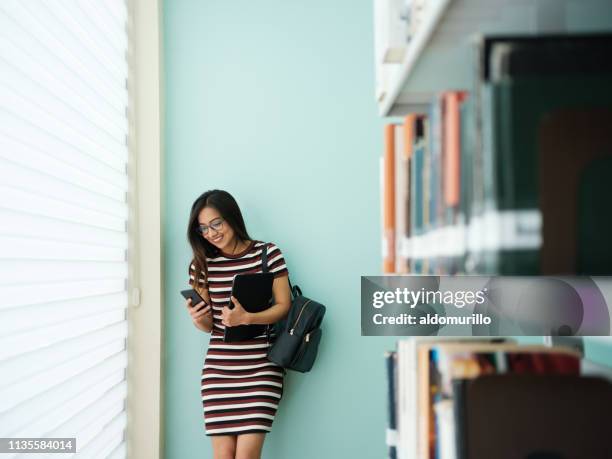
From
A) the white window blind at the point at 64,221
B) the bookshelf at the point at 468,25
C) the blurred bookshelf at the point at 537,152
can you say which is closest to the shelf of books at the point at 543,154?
the blurred bookshelf at the point at 537,152

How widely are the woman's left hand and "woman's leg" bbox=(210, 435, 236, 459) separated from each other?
0.48 m

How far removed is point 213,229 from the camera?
87.4 inches

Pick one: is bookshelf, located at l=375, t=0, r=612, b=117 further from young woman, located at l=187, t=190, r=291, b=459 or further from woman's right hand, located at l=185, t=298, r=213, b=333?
woman's right hand, located at l=185, t=298, r=213, b=333

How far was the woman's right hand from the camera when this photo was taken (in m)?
2.21

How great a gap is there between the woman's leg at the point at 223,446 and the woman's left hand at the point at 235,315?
0.48 meters

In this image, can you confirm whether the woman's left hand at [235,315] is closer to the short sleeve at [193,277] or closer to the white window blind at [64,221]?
the short sleeve at [193,277]

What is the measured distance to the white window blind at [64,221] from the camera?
1.52 meters

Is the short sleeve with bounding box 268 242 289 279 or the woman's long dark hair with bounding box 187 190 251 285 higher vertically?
the woman's long dark hair with bounding box 187 190 251 285

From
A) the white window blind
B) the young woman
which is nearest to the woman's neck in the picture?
the young woman

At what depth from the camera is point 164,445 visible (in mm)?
2496

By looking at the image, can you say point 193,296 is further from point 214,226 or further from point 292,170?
point 292,170

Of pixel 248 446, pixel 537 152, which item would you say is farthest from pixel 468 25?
pixel 248 446

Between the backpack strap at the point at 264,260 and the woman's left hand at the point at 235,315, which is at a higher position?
the backpack strap at the point at 264,260

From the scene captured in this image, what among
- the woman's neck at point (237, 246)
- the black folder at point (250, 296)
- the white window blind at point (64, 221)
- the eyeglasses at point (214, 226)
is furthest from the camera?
the woman's neck at point (237, 246)
